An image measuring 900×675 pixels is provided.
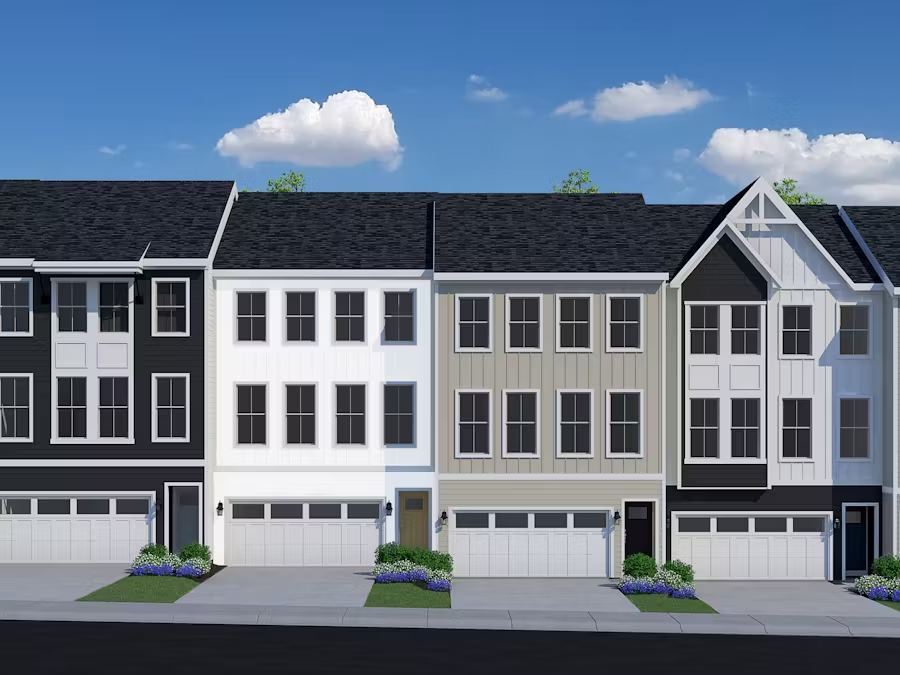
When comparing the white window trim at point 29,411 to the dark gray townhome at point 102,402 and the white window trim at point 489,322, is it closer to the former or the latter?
the dark gray townhome at point 102,402

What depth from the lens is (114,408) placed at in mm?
32688

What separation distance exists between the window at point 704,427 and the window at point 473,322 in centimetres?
705

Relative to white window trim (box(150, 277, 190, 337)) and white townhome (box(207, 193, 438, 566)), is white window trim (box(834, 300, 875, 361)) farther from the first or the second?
white window trim (box(150, 277, 190, 337))

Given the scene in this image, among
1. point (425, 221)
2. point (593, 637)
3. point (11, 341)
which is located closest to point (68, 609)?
point (11, 341)

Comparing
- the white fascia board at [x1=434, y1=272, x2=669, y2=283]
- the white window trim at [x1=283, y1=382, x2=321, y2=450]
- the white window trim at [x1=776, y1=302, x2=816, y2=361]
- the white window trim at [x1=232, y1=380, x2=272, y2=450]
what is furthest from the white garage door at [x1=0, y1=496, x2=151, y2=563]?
the white window trim at [x1=776, y1=302, x2=816, y2=361]

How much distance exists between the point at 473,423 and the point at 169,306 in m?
10.4

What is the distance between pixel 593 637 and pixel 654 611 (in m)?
3.61

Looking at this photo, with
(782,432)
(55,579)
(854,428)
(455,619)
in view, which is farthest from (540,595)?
(55,579)

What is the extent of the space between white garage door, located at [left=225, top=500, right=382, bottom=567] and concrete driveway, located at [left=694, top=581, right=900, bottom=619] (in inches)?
422

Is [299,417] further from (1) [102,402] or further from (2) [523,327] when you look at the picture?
(2) [523,327]

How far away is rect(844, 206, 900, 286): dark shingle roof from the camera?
110 ft

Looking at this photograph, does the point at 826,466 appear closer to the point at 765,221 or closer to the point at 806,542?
the point at 806,542

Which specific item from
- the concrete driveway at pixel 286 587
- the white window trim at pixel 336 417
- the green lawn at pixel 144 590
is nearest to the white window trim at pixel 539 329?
the white window trim at pixel 336 417

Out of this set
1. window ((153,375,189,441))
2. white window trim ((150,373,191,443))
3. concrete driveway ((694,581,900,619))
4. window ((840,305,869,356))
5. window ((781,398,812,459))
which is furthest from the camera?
window ((840,305,869,356))
